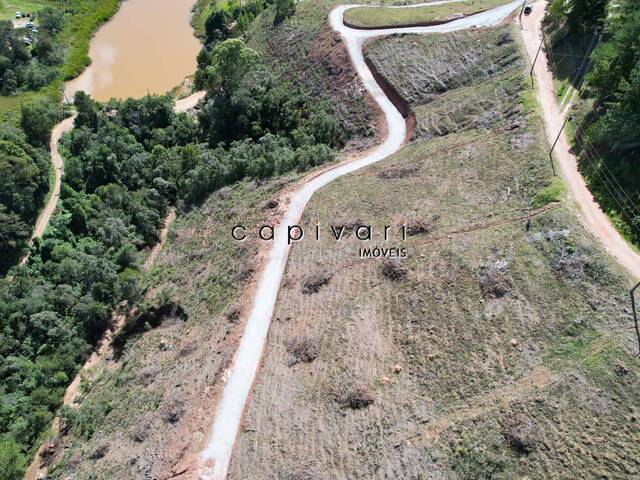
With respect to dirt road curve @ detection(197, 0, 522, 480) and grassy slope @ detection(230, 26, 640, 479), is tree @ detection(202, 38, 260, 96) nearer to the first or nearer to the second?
dirt road curve @ detection(197, 0, 522, 480)

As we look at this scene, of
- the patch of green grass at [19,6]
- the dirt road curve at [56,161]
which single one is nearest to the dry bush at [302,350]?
the dirt road curve at [56,161]

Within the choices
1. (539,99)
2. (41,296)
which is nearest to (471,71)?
(539,99)

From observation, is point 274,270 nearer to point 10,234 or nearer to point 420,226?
point 420,226

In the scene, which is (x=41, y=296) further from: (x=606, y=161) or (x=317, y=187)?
(x=606, y=161)

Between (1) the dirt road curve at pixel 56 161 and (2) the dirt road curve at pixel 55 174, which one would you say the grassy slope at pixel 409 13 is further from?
(2) the dirt road curve at pixel 55 174

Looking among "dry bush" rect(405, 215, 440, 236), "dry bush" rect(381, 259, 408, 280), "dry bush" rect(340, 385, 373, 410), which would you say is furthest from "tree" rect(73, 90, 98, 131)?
"dry bush" rect(340, 385, 373, 410)

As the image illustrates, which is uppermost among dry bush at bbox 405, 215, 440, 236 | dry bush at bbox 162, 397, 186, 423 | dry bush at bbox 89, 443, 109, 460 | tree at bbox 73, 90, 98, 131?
tree at bbox 73, 90, 98, 131

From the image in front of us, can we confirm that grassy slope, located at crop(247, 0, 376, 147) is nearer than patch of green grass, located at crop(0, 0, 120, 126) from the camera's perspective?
Yes
